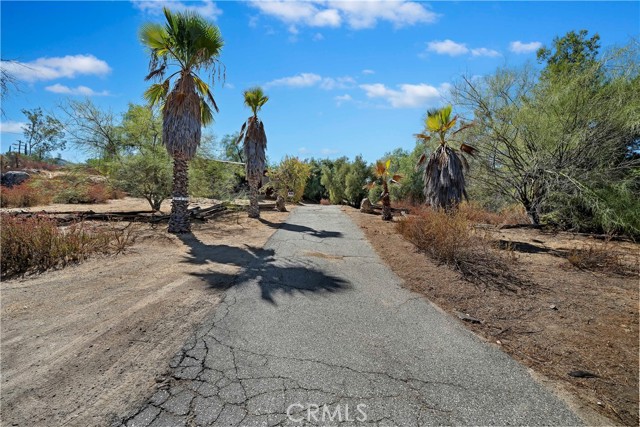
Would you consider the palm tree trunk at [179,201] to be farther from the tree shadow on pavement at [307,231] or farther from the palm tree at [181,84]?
the tree shadow on pavement at [307,231]

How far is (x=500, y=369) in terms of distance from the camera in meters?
3.55

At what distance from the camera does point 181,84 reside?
1164 cm

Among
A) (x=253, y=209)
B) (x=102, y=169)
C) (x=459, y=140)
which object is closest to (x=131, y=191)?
(x=102, y=169)

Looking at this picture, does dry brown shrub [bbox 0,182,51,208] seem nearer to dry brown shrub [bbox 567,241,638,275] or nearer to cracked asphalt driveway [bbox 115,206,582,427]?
cracked asphalt driveway [bbox 115,206,582,427]

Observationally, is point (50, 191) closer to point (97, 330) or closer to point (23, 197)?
point (23, 197)

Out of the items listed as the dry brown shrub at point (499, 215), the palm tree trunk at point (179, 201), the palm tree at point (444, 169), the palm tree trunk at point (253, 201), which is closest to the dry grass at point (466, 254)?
the palm tree at point (444, 169)

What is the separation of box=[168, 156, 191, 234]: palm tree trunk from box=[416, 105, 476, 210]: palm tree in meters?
10.7

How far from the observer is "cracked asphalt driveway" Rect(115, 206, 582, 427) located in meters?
2.76

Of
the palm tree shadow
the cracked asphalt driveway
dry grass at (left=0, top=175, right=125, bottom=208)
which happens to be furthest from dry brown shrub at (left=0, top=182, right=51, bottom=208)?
the cracked asphalt driveway

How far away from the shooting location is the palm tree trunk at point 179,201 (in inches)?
474

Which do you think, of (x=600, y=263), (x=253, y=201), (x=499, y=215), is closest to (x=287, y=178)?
(x=253, y=201)

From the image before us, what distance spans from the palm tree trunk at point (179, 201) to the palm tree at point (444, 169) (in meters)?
10.7

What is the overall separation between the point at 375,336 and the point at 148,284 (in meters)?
4.56

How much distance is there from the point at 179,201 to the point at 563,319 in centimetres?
1210
